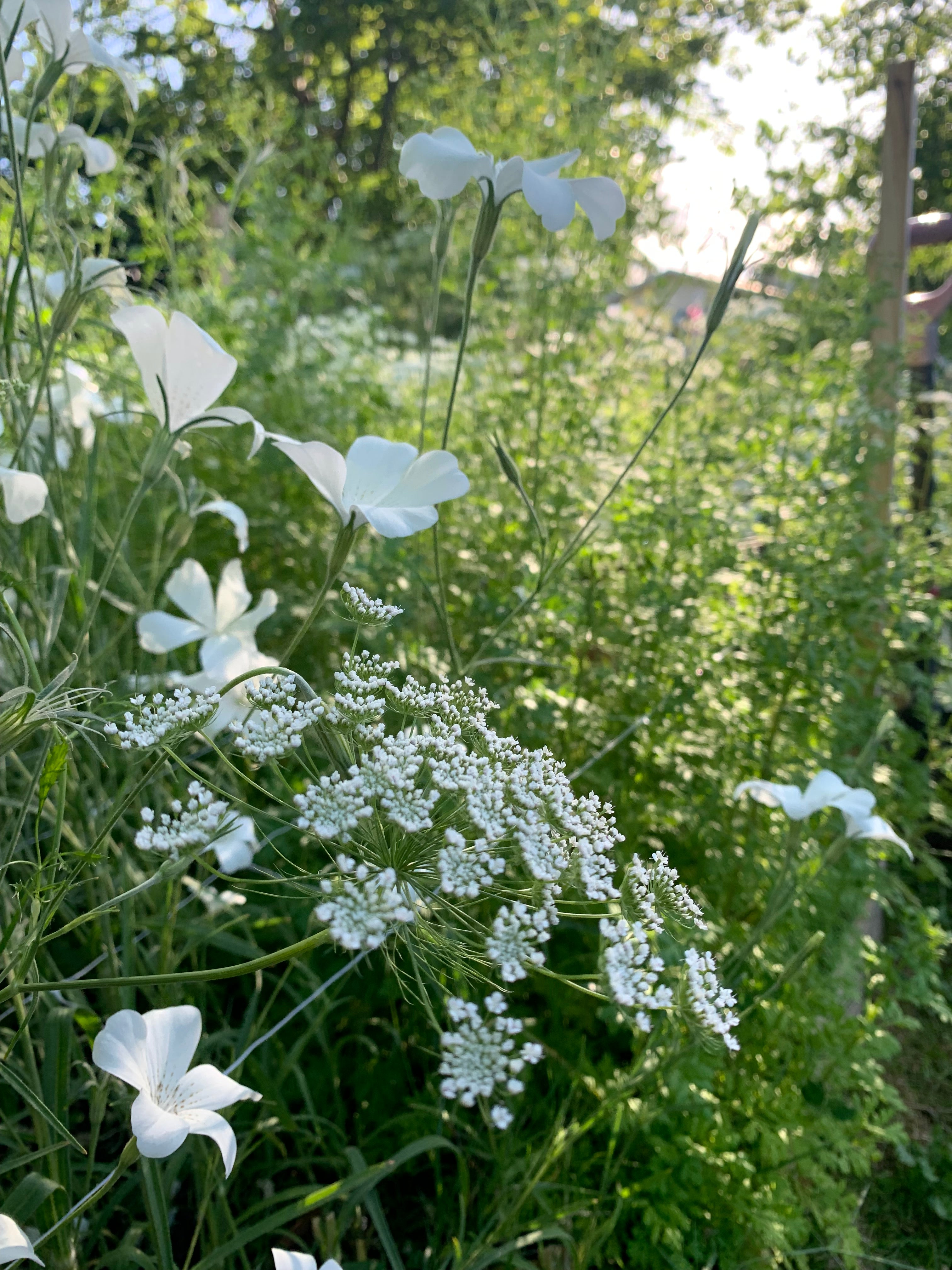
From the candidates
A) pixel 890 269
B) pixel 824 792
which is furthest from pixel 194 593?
pixel 890 269

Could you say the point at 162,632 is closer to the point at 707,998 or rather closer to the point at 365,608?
the point at 365,608

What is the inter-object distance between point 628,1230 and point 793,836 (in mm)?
703

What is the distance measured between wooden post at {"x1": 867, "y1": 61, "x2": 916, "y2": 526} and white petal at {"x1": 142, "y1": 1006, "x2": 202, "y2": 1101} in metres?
1.76

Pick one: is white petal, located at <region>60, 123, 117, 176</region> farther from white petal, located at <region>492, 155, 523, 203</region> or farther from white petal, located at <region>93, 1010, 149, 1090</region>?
white petal, located at <region>93, 1010, 149, 1090</region>

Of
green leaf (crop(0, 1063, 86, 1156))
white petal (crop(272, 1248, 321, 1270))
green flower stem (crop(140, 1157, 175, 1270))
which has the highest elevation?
green leaf (crop(0, 1063, 86, 1156))

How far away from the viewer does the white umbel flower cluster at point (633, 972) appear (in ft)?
1.84

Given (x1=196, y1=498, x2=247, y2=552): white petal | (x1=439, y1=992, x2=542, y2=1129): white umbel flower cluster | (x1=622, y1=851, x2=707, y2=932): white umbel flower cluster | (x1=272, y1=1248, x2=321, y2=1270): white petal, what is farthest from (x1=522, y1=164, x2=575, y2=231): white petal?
(x1=272, y1=1248, x2=321, y2=1270): white petal

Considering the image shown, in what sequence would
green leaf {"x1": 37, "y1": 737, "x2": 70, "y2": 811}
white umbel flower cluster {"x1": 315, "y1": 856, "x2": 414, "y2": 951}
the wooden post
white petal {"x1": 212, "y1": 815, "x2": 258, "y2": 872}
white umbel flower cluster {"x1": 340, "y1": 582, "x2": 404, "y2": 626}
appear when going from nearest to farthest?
white umbel flower cluster {"x1": 315, "y1": 856, "x2": 414, "y2": 951} → green leaf {"x1": 37, "y1": 737, "x2": 70, "y2": 811} → white umbel flower cluster {"x1": 340, "y1": 582, "x2": 404, "y2": 626} → white petal {"x1": 212, "y1": 815, "x2": 258, "y2": 872} → the wooden post

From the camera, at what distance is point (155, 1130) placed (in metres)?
0.63

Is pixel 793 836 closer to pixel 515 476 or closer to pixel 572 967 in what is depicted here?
pixel 572 967

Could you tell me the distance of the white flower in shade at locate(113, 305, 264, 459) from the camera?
2.79 ft

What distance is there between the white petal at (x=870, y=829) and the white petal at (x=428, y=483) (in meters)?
0.81

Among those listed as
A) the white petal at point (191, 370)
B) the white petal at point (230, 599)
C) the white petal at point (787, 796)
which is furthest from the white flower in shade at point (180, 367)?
the white petal at point (787, 796)

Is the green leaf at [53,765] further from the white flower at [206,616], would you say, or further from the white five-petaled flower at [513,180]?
the white five-petaled flower at [513,180]
